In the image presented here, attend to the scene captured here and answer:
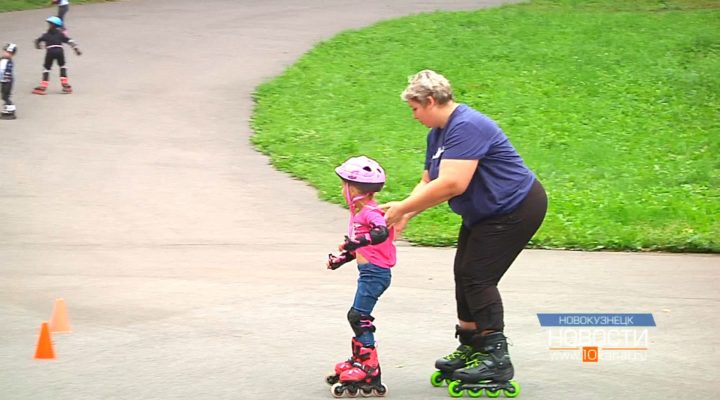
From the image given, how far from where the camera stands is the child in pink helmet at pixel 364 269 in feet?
20.3

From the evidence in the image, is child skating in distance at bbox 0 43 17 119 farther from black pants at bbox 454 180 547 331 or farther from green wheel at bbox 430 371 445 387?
black pants at bbox 454 180 547 331

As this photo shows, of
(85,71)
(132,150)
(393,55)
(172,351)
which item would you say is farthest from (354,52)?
(172,351)

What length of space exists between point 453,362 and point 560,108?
440 inches

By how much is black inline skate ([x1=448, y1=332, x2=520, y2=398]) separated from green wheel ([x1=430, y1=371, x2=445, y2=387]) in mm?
143

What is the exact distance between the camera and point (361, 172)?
618 cm

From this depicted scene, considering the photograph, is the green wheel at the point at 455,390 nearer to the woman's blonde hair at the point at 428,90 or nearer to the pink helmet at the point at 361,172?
the pink helmet at the point at 361,172

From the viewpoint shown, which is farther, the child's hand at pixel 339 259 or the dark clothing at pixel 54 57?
the dark clothing at pixel 54 57

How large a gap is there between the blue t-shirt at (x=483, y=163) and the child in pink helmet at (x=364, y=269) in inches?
15.6

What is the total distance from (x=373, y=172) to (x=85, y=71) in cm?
1365

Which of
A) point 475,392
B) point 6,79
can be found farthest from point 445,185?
point 6,79

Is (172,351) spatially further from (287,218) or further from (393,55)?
(393,55)

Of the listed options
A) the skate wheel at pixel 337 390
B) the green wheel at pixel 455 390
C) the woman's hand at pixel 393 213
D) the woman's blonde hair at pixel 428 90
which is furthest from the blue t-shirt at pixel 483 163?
the skate wheel at pixel 337 390

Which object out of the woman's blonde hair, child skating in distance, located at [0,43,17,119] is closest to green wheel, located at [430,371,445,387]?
the woman's blonde hair

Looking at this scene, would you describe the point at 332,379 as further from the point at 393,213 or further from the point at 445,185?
the point at 445,185
